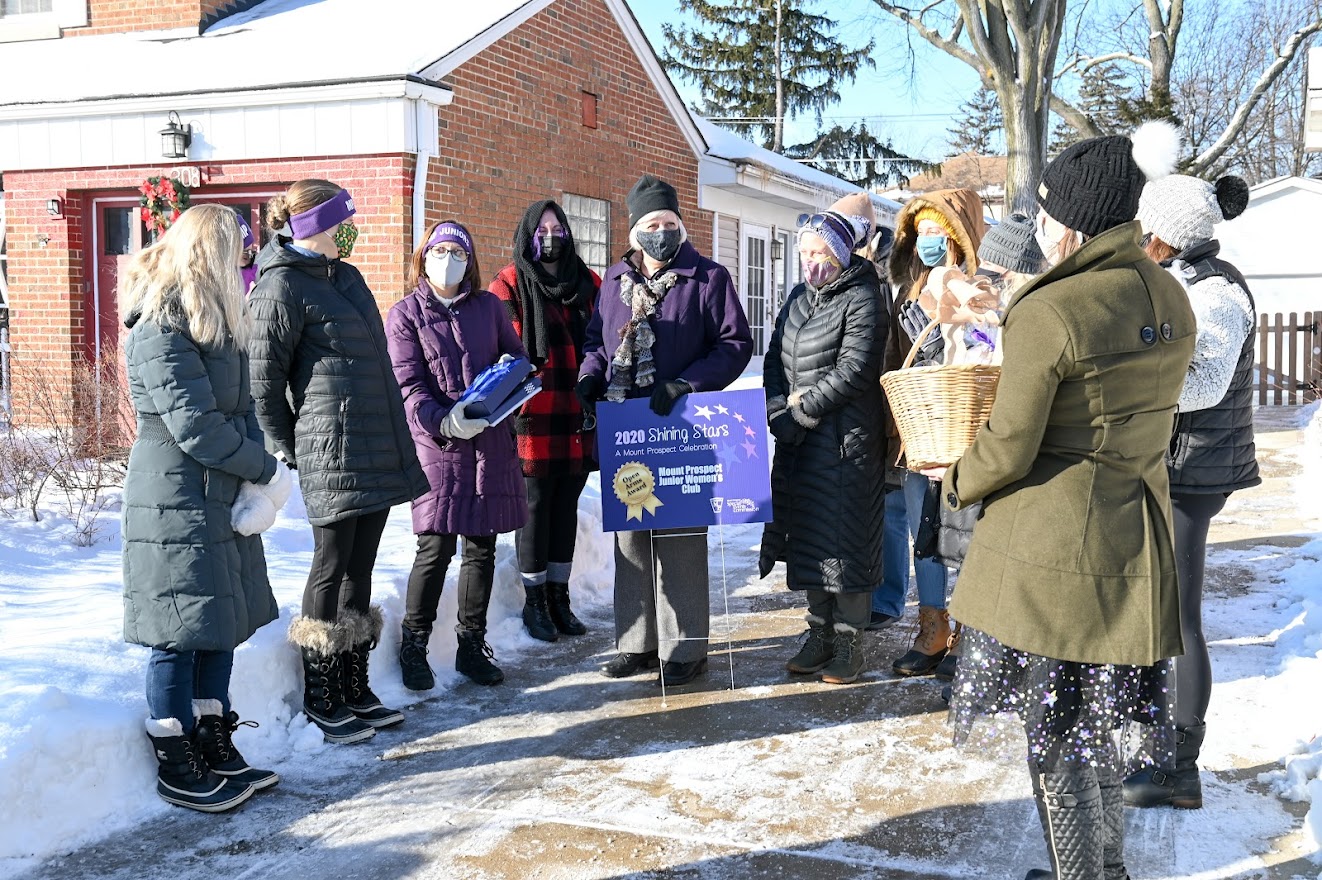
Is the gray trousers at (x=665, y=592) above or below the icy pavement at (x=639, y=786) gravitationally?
above

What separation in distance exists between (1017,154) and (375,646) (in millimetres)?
Result: 13024

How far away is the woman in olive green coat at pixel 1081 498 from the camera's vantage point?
2.68 meters

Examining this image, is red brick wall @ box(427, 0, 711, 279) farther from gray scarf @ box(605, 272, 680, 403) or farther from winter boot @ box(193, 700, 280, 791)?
winter boot @ box(193, 700, 280, 791)

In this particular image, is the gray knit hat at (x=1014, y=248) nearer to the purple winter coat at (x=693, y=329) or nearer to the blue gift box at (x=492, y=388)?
the purple winter coat at (x=693, y=329)

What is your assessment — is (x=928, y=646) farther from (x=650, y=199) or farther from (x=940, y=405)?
(x=650, y=199)

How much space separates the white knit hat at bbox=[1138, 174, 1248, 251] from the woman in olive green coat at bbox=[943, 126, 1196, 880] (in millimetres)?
945

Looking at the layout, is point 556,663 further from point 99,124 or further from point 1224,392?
point 99,124

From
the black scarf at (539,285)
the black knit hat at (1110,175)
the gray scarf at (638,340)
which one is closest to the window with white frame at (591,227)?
the black scarf at (539,285)

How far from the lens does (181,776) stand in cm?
387

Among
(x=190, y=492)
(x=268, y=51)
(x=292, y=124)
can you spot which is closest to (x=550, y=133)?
(x=268, y=51)

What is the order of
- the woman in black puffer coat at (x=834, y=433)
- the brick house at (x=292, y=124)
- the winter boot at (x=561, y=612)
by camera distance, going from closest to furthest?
the woman in black puffer coat at (x=834, y=433)
the winter boot at (x=561, y=612)
the brick house at (x=292, y=124)

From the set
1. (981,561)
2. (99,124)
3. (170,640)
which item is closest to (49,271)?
(99,124)

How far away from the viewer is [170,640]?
3.79m

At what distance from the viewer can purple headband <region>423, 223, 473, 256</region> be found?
5.07 m
